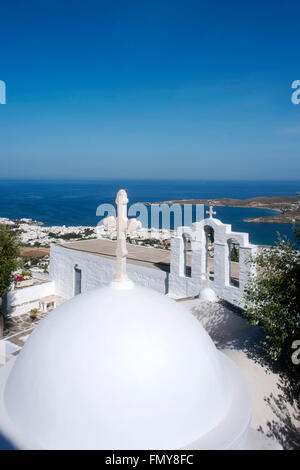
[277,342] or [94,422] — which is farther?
[277,342]

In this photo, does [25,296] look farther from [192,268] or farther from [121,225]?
[121,225]

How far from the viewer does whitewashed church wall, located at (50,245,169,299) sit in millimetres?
12641

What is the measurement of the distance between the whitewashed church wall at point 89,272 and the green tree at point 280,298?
223 inches

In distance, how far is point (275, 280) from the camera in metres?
6.49

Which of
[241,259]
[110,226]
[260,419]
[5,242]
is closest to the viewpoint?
[110,226]

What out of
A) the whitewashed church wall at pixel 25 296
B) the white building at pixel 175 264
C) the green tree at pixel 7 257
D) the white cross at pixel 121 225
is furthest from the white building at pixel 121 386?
the whitewashed church wall at pixel 25 296

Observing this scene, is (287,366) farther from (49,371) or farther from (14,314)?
(14,314)

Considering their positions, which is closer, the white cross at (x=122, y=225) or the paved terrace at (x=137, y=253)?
the white cross at (x=122, y=225)

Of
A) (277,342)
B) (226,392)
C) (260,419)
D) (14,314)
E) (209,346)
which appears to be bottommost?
(14,314)

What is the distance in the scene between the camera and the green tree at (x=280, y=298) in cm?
607

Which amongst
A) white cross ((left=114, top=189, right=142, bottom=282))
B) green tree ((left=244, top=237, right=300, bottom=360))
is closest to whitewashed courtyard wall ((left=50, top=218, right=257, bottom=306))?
green tree ((left=244, top=237, right=300, bottom=360))

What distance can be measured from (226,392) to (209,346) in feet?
1.58

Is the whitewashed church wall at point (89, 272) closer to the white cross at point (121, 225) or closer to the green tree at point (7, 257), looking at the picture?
the green tree at point (7, 257)
